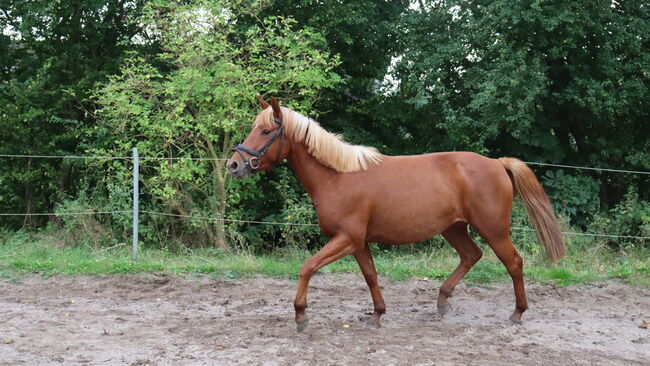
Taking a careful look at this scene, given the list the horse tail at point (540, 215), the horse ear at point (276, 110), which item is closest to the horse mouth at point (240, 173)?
the horse ear at point (276, 110)

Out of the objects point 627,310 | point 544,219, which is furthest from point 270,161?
point 627,310

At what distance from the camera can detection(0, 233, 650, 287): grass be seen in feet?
24.0

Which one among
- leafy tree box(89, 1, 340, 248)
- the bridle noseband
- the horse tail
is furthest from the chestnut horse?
leafy tree box(89, 1, 340, 248)

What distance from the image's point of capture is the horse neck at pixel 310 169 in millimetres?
5227

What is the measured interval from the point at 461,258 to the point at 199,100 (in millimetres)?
5085

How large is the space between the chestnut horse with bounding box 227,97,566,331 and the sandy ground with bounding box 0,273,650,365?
42 centimetres

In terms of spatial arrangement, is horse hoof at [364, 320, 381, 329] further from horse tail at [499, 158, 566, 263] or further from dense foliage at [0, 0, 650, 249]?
dense foliage at [0, 0, 650, 249]

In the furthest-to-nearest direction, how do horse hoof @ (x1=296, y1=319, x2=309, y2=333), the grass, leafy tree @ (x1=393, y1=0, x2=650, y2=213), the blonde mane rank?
leafy tree @ (x1=393, y1=0, x2=650, y2=213) → the grass → the blonde mane → horse hoof @ (x1=296, y1=319, x2=309, y2=333)

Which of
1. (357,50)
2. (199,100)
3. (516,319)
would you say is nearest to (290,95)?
(199,100)

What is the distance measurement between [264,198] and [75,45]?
512 cm

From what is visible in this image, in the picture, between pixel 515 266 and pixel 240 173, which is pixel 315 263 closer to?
pixel 240 173

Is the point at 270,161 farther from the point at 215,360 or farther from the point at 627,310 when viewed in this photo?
the point at 627,310

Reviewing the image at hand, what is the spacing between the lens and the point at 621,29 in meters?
10.4

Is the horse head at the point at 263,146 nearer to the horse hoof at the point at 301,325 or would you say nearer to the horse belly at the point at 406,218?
the horse belly at the point at 406,218
